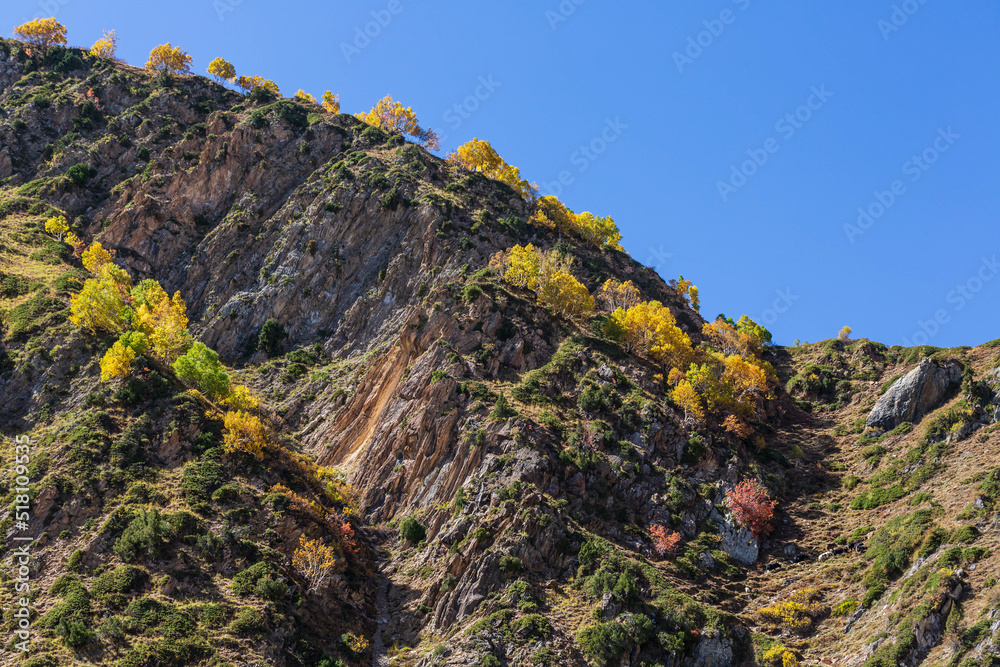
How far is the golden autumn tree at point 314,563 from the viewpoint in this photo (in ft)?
182

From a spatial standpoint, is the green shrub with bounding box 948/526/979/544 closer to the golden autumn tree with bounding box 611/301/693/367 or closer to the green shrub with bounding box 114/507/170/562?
the golden autumn tree with bounding box 611/301/693/367

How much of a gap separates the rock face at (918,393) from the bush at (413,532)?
46.2 m

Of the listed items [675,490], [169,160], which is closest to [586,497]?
[675,490]

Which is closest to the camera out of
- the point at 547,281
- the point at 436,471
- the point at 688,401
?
the point at 436,471

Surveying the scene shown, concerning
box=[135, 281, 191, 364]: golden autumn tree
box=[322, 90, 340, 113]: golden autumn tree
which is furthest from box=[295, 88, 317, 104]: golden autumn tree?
box=[135, 281, 191, 364]: golden autumn tree

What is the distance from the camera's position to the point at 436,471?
217ft

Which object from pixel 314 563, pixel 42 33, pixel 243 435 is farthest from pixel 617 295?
pixel 42 33

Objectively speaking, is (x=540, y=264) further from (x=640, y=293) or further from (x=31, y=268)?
(x=31, y=268)

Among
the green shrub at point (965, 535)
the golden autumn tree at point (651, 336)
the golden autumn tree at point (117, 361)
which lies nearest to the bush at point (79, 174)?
the golden autumn tree at point (117, 361)

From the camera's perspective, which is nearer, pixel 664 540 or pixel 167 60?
pixel 664 540

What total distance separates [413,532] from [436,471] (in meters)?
6.12

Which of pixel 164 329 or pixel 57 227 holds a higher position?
pixel 57 227

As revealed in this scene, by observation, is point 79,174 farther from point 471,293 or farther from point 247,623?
point 247,623

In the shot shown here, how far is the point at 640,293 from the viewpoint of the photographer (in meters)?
100
